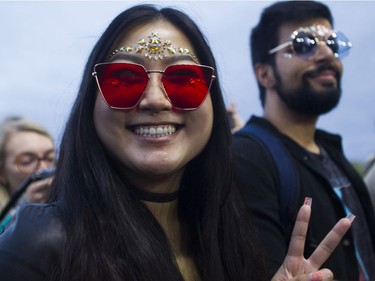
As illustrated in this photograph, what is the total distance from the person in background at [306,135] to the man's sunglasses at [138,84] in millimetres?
823

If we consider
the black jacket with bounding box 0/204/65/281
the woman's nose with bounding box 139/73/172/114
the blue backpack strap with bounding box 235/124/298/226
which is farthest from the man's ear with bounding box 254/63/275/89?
the black jacket with bounding box 0/204/65/281

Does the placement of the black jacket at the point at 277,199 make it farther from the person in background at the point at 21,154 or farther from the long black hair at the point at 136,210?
the person in background at the point at 21,154

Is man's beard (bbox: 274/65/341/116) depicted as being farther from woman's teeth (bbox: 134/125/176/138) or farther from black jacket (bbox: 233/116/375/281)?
woman's teeth (bbox: 134/125/176/138)

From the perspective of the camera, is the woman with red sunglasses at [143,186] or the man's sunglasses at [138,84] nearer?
the woman with red sunglasses at [143,186]

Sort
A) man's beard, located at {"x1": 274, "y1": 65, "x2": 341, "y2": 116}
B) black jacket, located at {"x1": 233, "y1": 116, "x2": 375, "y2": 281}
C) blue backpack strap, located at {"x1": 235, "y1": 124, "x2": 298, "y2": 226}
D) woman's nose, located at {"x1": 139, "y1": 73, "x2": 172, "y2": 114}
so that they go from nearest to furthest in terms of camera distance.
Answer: woman's nose, located at {"x1": 139, "y1": 73, "x2": 172, "y2": 114} < black jacket, located at {"x1": 233, "y1": 116, "x2": 375, "y2": 281} < blue backpack strap, located at {"x1": 235, "y1": 124, "x2": 298, "y2": 226} < man's beard, located at {"x1": 274, "y1": 65, "x2": 341, "y2": 116}

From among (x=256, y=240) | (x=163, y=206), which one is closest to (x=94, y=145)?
(x=163, y=206)

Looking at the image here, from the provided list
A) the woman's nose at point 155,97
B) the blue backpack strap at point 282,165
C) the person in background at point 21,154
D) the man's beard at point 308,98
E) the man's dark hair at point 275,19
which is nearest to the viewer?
the woman's nose at point 155,97

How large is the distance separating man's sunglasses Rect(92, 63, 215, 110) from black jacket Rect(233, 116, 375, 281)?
792 millimetres

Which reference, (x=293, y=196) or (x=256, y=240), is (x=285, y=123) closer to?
(x=293, y=196)

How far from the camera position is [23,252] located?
1373 millimetres

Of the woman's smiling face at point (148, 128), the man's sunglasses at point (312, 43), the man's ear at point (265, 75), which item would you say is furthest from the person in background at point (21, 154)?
the woman's smiling face at point (148, 128)

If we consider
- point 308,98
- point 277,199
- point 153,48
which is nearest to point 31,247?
point 153,48

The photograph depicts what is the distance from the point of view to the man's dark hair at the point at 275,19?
3098 millimetres

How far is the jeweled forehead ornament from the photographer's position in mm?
1709
